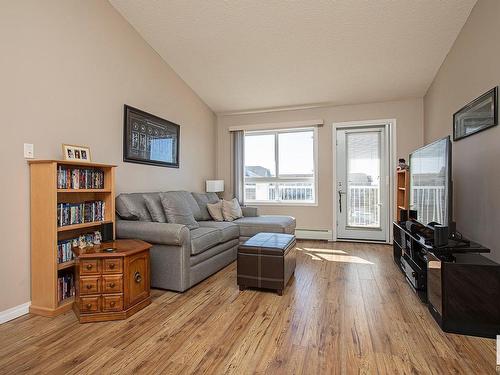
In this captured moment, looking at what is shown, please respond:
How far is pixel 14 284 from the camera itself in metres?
2.13

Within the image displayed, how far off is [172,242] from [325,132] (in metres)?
3.52

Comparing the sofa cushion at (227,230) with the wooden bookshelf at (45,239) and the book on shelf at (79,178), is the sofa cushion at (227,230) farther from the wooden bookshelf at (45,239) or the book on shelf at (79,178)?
the wooden bookshelf at (45,239)

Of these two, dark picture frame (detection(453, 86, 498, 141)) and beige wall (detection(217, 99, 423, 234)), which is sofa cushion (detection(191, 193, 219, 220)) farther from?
dark picture frame (detection(453, 86, 498, 141))

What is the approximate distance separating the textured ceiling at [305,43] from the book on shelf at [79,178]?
194 centimetres

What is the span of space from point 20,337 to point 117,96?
243 centimetres

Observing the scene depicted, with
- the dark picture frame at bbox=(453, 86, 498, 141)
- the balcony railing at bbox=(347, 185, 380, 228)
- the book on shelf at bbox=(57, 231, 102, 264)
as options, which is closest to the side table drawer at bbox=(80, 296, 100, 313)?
the book on shelf at bbox=(57, 231, 102, 264)

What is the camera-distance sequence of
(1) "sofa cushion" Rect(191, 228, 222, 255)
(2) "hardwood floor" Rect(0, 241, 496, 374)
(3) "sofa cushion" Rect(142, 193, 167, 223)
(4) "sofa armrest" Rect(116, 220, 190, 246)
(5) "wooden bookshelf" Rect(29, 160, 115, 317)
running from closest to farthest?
(2) "hardwood floor" Rect(0, 241, 496, 374), (5) "wooden bookshelf" Rect(29, 160, 115, 317), (4) "sofa armrest" Rect(116, 220, 190, 246), (1) "sofa cushion" Rect(191, 228, 222, 255), (3) "sofa cushion" Rect(142, 193, 167, 223)

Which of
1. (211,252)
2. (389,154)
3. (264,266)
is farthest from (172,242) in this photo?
(389,154)

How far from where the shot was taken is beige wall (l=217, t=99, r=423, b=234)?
179 inches

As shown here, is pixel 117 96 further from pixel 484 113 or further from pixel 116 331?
pixel 484 113

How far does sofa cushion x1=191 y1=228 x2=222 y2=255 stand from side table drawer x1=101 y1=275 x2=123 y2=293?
0.74 metres

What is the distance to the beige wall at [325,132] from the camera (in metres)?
4.54

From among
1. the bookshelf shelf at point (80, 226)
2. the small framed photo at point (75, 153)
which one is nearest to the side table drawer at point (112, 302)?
the bookshelf shelf at point (80, 226)

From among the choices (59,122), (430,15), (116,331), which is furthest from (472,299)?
(59,122)
